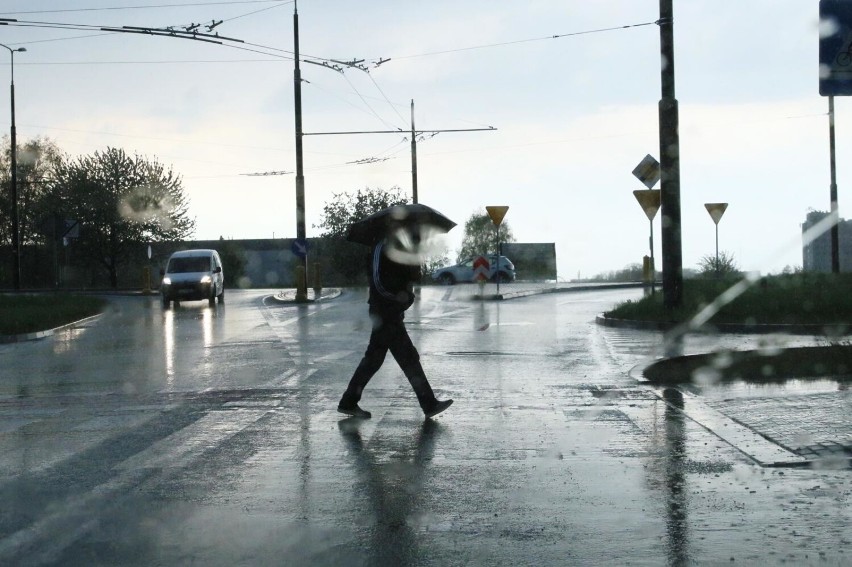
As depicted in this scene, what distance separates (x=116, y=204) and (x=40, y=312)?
43278 mm

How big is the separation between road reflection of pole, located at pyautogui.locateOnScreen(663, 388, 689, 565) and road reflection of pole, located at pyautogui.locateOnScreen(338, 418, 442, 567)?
123 centimetres

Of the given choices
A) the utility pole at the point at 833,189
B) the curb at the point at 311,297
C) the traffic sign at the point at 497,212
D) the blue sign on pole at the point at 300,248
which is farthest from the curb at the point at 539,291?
the utility pole at the point at 833,189

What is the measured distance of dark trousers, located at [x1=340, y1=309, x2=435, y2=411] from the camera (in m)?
9.93

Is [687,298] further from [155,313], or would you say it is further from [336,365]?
[155,313]

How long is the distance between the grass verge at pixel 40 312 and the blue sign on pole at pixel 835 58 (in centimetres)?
1651

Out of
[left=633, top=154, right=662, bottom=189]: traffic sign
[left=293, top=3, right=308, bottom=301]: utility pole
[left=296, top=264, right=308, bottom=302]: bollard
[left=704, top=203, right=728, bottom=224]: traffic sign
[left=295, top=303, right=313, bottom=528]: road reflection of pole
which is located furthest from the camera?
[left=293, top=3, right=308, bottom=301]: utility pole

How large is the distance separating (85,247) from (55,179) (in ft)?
29.9

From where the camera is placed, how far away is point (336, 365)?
14883 mm

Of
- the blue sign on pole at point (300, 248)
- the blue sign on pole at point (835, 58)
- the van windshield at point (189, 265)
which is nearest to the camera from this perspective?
the blue sign on pole at point (835, 58)

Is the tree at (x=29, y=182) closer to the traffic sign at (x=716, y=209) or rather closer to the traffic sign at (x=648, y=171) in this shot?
the traffic sign at (x=716, y=209)

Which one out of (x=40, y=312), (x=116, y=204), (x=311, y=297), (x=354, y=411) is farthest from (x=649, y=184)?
(x=116, y=204)

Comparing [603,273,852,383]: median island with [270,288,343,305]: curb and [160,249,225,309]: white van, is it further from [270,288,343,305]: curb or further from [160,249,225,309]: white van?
[160,249,225,309]: white van

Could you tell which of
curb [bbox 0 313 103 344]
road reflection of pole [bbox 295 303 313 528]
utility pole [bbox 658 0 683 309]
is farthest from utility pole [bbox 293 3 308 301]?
road reflection of pole [bbox 295 303 313 528]

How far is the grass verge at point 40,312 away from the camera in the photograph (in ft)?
75.8
